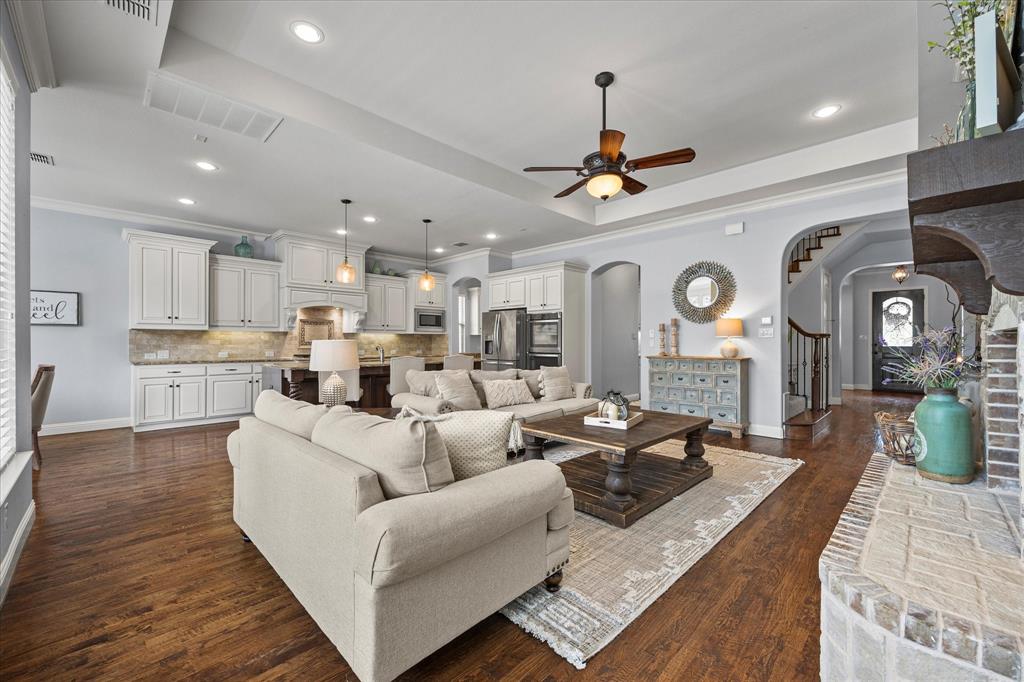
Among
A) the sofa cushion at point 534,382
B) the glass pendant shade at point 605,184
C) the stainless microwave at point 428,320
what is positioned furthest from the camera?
the stainless microwave at point 428,320

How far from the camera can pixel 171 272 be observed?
5.68 metres

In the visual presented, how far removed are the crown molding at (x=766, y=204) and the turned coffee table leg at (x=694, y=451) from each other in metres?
3.06

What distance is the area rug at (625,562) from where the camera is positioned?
69.7 inches

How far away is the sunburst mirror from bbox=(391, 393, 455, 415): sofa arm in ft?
11.2

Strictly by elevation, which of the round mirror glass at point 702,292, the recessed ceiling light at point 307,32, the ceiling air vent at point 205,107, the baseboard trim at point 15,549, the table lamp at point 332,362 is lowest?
the baseboard trim at point 15,549

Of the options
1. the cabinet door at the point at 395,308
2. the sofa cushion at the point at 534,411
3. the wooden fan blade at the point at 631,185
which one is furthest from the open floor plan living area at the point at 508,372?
the cabinet door at the point at 395,308

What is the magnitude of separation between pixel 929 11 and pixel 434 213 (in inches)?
179

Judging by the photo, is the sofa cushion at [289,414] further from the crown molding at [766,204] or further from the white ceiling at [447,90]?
the crown molding at [766,204]

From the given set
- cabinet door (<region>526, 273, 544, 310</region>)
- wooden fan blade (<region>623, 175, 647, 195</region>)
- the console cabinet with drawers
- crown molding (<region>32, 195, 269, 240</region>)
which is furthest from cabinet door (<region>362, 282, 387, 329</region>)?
wooden fan blade (<region>623, 175, 647, 195</region>)

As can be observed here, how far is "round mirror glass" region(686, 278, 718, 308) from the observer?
18.2 ft

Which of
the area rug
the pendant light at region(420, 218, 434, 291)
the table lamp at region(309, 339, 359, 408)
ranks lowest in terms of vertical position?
the area rug

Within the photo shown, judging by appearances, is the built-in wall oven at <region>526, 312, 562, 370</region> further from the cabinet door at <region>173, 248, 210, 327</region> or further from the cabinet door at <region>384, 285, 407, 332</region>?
the cabinet door at <region>173, 248, 210, 327</region>

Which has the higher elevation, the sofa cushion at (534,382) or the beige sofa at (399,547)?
the sofa cushion at (534,382)

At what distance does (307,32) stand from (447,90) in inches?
38.9
